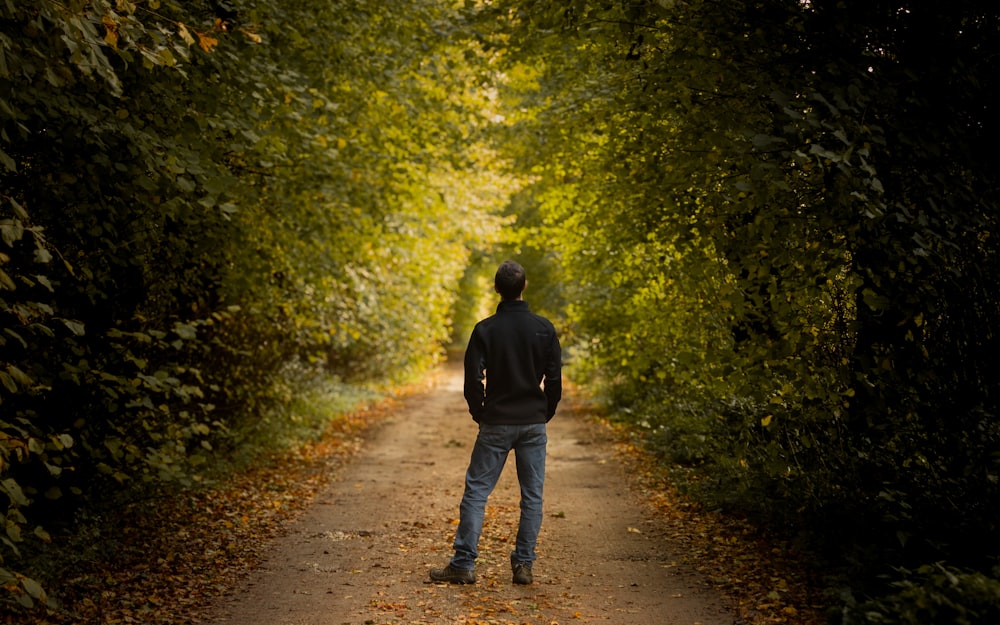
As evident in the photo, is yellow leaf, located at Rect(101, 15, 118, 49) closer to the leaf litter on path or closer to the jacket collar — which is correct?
the jacket collar

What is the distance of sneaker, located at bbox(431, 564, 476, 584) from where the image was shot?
21.2ft

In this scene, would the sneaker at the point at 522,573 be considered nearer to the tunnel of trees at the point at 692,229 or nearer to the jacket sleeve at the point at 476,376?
the jacket sleeve at the point at 476,376

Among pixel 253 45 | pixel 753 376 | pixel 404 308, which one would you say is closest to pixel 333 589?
pixel 753 376

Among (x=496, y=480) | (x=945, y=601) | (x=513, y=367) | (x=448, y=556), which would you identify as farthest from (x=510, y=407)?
(x=945, y=601)

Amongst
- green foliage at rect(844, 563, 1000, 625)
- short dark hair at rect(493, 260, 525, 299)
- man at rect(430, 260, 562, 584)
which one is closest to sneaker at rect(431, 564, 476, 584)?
man at rect(430, 260, 562, 584)

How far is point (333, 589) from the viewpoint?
21.1 feet

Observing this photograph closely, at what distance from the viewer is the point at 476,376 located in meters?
6.45

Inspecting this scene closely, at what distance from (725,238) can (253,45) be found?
184 inches

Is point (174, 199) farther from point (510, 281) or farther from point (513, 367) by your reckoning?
point (513, 367)

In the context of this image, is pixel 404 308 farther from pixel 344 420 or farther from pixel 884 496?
pixel 884 496

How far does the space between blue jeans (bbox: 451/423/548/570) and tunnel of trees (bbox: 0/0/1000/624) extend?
1.66 metres

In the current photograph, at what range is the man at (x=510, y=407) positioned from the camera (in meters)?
6.43

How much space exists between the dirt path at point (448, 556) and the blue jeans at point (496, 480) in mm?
271

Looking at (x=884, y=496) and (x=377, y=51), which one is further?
(x=377, y=51)
